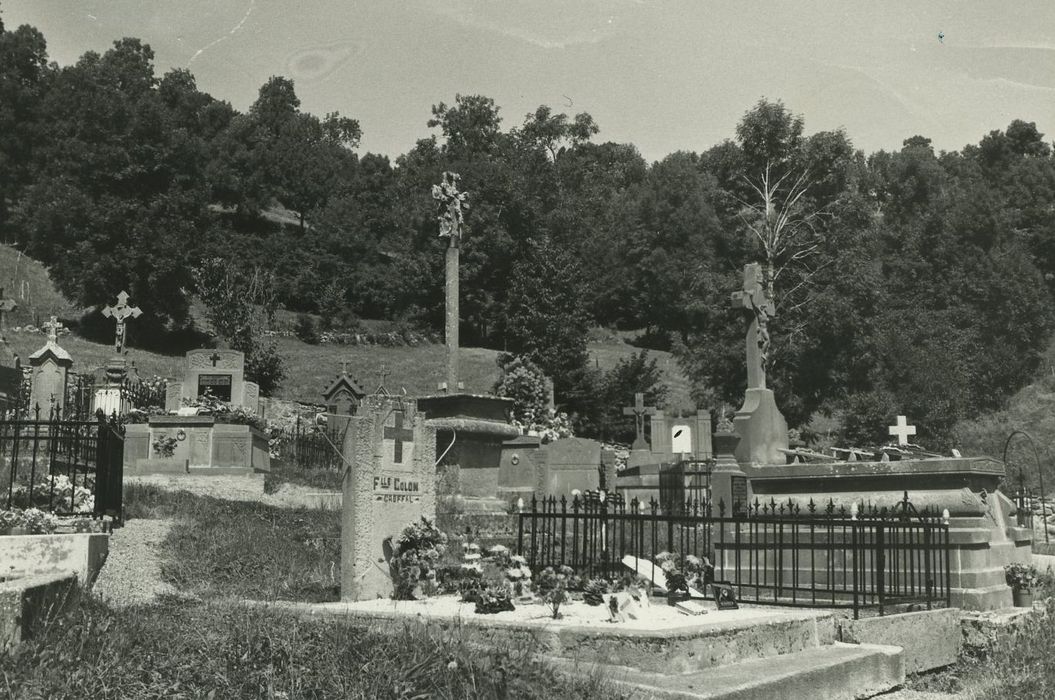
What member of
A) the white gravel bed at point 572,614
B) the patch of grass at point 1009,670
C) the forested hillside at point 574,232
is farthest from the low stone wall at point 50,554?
the forested hillside at point 574,232

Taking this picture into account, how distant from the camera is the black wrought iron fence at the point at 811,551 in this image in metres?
9.63

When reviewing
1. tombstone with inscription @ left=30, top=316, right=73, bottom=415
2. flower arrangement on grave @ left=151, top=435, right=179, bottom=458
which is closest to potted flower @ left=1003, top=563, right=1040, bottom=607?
flower arrangement on grave @ left=151, top=435, right=179, bottom=458

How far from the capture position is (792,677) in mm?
6531

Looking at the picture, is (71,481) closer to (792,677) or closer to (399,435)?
(399,435)

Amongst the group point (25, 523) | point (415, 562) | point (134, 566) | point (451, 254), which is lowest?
point (134, 566)

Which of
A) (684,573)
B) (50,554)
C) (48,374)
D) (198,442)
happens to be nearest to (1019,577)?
(684,573)

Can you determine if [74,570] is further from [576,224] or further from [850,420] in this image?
[576,224]

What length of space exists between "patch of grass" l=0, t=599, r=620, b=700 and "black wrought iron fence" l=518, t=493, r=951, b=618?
3.88 metres

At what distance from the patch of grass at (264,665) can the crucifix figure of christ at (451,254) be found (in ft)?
52.7

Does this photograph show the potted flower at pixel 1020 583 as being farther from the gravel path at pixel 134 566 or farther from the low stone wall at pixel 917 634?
the gravel path at pixel 134 566

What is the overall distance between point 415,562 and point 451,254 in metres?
15.6

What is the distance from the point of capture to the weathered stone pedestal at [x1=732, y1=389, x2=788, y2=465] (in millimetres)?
15734

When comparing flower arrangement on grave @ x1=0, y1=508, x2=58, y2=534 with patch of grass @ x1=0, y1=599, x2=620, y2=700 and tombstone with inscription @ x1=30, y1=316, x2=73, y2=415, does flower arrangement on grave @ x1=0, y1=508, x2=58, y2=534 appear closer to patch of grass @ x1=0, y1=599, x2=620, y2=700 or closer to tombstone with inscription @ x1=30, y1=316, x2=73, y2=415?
patch of grass @ x1=0, y1=599, x2=620, y2=700

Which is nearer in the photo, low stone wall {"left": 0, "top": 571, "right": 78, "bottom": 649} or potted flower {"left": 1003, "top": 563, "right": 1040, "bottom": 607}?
low stone wall {"left": 0, "top": 571, "right": 78, "bottom": 649}
